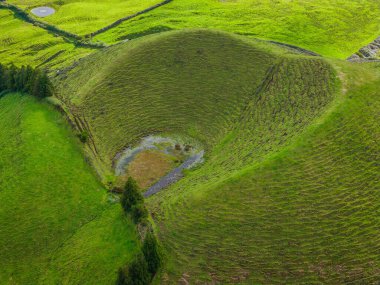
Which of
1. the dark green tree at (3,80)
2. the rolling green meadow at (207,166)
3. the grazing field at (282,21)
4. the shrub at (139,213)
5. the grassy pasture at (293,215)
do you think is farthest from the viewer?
the grazing field at (282,21)

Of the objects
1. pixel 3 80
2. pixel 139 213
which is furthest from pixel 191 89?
pixel 3 80

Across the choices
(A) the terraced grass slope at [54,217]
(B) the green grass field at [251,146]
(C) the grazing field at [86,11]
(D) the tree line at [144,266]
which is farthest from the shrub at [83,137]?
(C) the grazing field at [86,11]

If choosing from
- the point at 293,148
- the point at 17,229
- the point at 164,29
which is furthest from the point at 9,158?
A: the point at 164,29

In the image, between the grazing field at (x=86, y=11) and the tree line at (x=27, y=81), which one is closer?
the tree line at (x=27, y=81)

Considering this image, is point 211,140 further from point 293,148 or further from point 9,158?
point 9,158

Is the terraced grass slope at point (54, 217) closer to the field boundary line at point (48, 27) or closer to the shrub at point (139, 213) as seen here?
the shrub at point (139, 213)

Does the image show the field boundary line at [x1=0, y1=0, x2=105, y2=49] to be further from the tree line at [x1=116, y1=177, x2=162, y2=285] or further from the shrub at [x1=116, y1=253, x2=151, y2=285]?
the shrub at [x1=116, y1=253, x2=151, y2=285]
